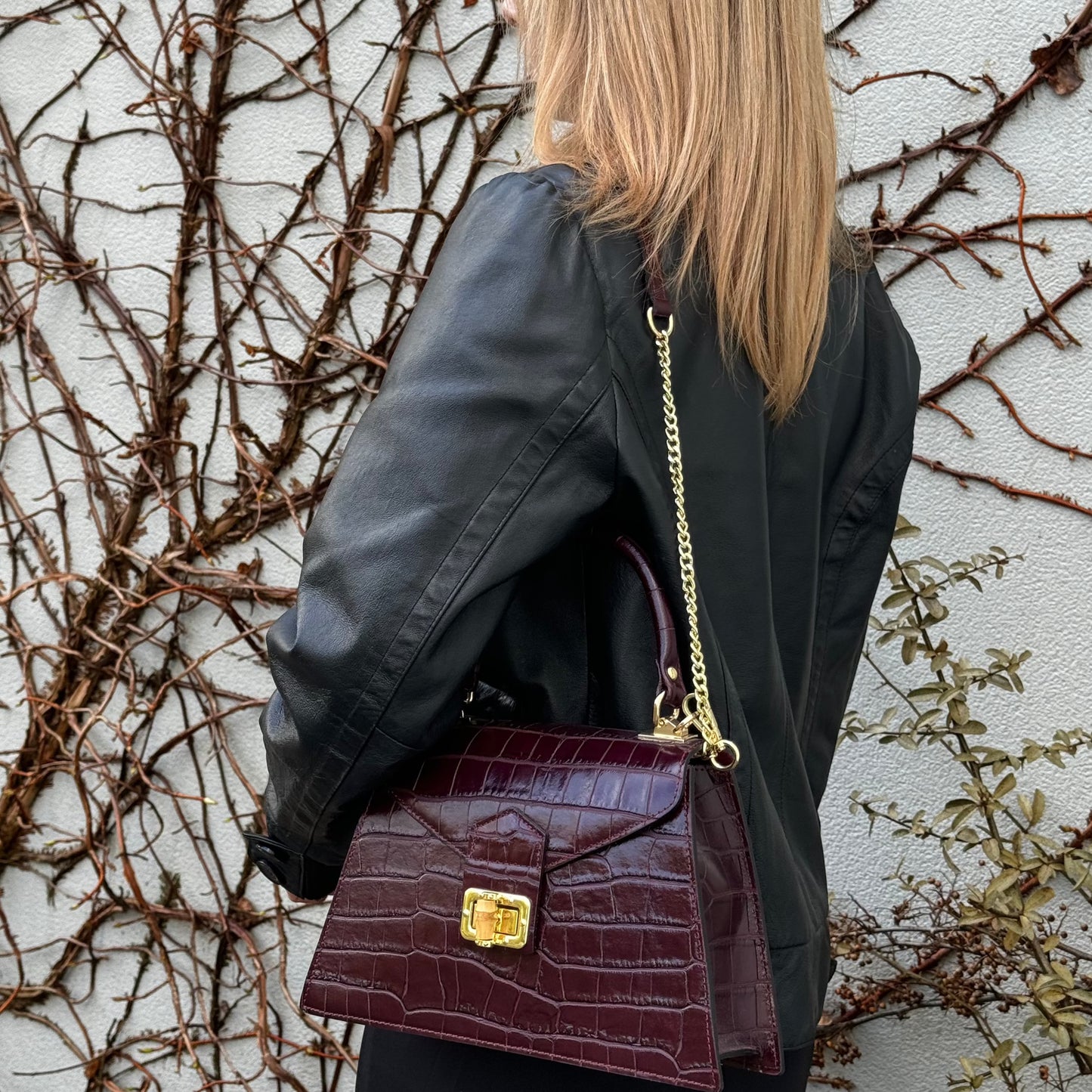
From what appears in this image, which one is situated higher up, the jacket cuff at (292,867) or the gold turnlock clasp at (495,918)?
the jacket cuff at (292,867)

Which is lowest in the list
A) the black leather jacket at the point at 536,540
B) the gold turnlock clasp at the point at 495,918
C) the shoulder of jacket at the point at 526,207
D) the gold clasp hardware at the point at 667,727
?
the gold turnlock clasp at the point at 495,918

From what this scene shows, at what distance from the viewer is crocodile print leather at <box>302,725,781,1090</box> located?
2.45ft

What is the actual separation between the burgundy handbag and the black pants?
0.08 meters

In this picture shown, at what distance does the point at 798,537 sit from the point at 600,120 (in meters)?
0.42

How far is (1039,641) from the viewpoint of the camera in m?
1.68

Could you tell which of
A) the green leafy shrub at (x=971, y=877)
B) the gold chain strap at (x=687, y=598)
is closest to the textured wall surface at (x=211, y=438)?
the green leafy shrub at (x=971, y=877)

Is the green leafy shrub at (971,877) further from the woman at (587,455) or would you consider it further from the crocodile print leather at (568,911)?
the crocodile print leather at (568,911)

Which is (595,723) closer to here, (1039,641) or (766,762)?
(766,762)

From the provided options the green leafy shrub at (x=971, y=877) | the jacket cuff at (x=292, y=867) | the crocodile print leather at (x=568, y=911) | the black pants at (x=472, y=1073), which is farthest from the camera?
the green leafy shrub at (x=971, y=877)

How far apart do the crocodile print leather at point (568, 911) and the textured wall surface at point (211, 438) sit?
105cm

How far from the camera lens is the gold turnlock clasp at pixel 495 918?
787 millimetres

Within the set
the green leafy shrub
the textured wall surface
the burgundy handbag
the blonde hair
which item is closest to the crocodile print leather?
the burgundy handbag

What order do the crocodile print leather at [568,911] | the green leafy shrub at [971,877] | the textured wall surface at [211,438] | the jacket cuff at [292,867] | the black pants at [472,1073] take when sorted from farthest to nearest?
the textured wall surface at [211,438]
the green leafy shrub at [971,877]
the jacket cuff at [292,867]
the black pants at [472,1073]
the crocodile print leather at [568,911]

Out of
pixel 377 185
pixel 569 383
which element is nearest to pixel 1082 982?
pixel 569 383
